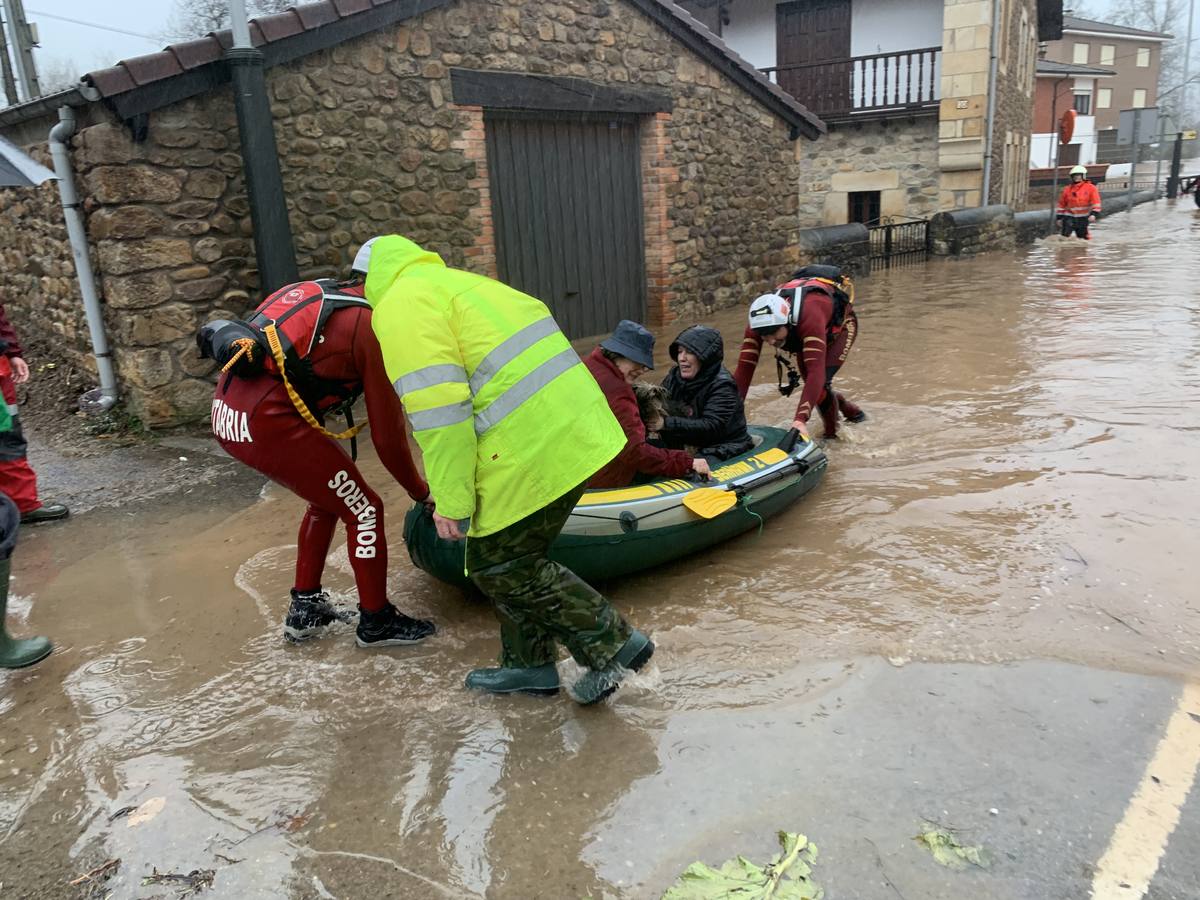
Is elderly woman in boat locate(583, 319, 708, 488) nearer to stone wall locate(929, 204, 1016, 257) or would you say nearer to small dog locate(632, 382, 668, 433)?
small dog locate(632, 382, 668, 433)

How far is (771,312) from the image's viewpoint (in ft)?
18.7

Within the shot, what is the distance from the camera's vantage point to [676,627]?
3.93 meters

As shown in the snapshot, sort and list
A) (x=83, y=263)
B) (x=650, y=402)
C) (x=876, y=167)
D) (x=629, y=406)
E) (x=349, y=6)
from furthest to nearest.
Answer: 1. (x=876, y=167)
2. (x=349, y=6)
3. (x=83, y=263)
4. (x=650, y=402)
5. (x=629, y=406)

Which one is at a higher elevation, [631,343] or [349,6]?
[349,6]

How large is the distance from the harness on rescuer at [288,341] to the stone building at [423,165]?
347 cm

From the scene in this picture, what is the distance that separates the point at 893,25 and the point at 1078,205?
5.58 m

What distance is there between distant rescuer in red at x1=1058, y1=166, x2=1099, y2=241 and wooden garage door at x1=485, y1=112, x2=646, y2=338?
43.3 ft

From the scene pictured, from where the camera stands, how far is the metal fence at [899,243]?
17219 mm

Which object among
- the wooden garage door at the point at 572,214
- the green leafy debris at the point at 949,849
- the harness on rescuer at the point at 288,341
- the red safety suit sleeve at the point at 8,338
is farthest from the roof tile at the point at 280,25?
the green leafy debris at the point at 949,849

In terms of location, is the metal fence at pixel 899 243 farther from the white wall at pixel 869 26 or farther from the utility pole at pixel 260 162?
the utility pole at pixel 260 162

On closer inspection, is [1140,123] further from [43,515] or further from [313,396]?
[43,515]

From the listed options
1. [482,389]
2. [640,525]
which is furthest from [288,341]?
[640,525]

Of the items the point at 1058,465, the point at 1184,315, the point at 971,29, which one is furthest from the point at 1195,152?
the point at 1058,465

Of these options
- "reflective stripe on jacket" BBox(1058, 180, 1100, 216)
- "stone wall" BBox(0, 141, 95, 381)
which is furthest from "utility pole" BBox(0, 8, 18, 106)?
"reflective stripe on jacket" BBox(1058, 180, 1100, 216)
